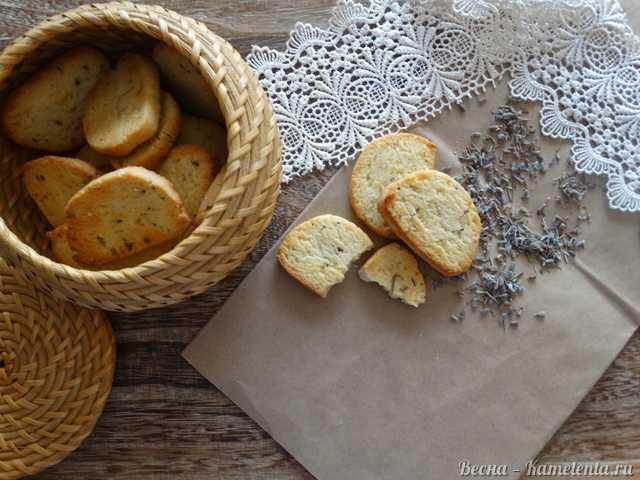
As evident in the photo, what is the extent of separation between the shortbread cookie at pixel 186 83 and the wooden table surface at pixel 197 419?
0.27 metres

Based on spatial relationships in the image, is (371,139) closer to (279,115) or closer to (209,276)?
(279,115)

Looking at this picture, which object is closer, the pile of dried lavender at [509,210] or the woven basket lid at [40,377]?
the woven basket lid at [40,377]

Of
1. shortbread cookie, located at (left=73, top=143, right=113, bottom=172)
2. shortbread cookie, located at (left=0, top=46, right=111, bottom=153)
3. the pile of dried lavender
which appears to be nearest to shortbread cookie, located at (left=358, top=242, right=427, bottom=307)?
the pile of dried lavender

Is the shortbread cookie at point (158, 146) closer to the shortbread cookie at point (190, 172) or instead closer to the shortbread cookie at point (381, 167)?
the shortbread cookie at point (190, 172)

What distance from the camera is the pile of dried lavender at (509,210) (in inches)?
50.6

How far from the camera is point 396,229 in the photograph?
1.24 meters

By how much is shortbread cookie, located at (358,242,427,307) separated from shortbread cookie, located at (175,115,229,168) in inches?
16.8

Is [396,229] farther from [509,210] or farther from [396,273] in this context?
[509,210]

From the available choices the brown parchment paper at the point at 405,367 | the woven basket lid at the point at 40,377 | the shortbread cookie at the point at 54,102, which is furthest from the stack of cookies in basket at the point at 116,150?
the brown parchment paper at the point at 405,367

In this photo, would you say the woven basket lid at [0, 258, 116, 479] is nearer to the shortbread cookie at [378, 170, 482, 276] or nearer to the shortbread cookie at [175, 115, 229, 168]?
the shortbread cookie at [175, 115, 229, 168]

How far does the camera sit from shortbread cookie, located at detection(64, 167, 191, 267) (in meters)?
1.04

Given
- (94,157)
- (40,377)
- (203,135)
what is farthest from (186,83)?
(40,377)

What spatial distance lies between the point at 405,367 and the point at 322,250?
349 millimetres

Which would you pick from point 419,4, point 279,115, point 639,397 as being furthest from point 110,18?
point 639,397
